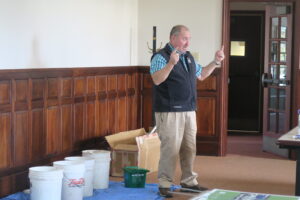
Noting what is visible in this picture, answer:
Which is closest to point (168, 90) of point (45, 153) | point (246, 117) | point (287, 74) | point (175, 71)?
point (175, 71)

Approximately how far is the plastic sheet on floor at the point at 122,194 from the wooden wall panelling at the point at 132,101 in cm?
203

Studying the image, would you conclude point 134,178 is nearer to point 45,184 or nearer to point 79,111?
point 79,111

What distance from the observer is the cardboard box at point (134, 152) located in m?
6.56

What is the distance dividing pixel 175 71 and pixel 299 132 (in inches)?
46.6

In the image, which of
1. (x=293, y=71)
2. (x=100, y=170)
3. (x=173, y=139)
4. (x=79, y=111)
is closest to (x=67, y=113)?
(x=79, y=111)

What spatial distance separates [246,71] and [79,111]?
5057 mm

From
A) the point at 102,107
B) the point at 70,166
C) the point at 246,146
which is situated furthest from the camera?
the point at 246,146

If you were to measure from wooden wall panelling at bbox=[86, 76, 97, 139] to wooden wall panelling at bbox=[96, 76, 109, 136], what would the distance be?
10 cm

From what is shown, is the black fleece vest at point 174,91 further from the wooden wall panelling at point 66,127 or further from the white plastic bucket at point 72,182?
the wooden wall panelling at point 66,127

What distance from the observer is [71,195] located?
5.21m

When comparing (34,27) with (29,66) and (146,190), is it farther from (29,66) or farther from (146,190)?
(146,190)

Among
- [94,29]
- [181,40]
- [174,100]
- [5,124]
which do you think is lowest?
[5,124]

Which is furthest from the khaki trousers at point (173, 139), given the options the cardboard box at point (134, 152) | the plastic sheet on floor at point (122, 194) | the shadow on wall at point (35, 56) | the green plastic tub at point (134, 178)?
the shadow on wall at point (35, 56)

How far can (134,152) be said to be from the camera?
654 centimetres
